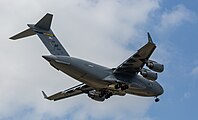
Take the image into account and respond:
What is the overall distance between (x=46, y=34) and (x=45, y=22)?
2.80 feet

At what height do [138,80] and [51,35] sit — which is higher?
[51,35]

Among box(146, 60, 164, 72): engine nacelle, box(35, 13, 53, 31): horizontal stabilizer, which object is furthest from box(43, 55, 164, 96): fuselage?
box(35, 13, 53, 31): horizontal stabilizer

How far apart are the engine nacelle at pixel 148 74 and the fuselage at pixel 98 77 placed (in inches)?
36.2

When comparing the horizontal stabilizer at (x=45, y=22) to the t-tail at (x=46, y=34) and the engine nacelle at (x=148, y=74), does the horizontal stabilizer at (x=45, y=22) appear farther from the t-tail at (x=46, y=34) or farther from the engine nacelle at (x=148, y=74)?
the engine nacelle at (x=148, y=74)

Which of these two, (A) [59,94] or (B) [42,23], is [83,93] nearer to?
(A) [59,94]

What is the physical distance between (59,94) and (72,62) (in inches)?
245

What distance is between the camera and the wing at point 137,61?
120 ft

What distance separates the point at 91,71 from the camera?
3812 centimetres

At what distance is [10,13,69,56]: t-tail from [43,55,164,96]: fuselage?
51.9 inches

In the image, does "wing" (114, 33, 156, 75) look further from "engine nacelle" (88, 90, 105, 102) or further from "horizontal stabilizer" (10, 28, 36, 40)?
"horizontal stabilizer" (10, 28, 36, 40)

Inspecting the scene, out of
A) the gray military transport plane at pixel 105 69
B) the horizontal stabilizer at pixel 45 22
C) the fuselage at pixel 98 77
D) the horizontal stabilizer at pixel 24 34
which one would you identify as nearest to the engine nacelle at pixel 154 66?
the gray military transport plane at pixel 105 69

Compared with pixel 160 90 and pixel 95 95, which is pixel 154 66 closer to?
pixel 160 90

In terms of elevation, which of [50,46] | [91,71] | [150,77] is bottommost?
[150,77]

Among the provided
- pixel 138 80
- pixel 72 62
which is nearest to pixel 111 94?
pixel 138 80
